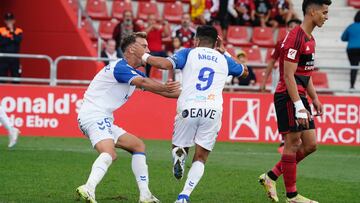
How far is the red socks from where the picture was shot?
11727 mm

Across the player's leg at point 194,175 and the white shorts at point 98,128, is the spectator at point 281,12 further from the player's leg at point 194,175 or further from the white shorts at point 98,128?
the white shorts at point 98,128

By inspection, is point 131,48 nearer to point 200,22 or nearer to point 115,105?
point 115,105

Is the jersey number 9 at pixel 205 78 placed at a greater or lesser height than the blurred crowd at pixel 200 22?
greater

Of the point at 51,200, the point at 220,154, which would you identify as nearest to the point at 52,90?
the point at 220,154

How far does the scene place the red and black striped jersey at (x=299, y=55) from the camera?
37.5ft

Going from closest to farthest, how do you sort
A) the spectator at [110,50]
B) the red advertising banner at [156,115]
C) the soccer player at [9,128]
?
the soccer player at [9,128], the red advertising banner at [156,115], the spectator at [110,50]

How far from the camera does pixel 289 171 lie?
38.5 feet

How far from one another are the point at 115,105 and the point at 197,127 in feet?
3.20

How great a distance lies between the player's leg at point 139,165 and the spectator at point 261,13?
1577 centimetres

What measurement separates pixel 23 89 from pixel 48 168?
259 inches

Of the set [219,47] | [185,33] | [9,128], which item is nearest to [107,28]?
[185,33]

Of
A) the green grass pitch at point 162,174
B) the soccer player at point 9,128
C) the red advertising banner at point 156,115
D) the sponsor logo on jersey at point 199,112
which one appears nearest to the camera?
the sponsor logo on jersey at point 199,112

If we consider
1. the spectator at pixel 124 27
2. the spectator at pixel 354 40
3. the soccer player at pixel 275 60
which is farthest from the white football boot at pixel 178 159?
the spectator at pixel 354 40

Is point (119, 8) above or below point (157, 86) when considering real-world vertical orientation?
below
